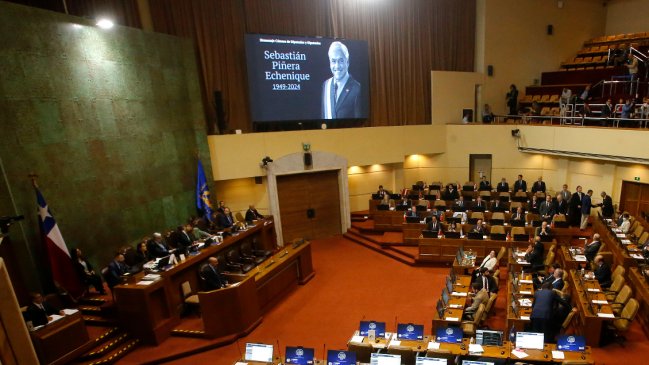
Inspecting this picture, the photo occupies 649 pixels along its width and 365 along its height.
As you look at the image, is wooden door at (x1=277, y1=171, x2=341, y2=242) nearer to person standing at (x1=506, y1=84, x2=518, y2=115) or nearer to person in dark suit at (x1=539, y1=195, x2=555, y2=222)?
person in dark suit at (x1=539, y1=195, x2=555, y2=222)

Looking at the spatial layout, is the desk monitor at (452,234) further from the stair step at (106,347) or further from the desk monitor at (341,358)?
the stair step at (106,347)

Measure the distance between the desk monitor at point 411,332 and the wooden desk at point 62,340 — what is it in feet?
18.0

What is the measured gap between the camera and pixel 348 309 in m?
8.45

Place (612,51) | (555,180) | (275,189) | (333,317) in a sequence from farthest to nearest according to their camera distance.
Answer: (612,51)
(555,180)
(275,189)
(333,317)

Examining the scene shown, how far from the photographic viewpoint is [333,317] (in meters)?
8.15

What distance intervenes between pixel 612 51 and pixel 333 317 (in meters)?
16.1

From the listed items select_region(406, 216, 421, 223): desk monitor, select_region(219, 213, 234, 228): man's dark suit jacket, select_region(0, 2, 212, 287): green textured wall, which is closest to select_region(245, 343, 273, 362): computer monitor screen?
select_region(0, 2, 212, 287): green textured wall

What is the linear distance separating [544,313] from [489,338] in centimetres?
127

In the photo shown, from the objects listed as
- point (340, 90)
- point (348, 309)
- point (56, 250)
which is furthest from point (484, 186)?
point (56, 250)

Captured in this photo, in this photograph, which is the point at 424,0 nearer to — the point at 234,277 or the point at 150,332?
the point at 234,277

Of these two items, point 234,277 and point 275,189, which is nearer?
point 234,277

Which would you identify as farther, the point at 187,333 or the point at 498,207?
the point at 498,207

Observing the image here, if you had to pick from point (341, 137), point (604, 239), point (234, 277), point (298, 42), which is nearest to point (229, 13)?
point (298, 42)

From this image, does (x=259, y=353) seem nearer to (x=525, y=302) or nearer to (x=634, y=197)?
(x=525, y=302)
